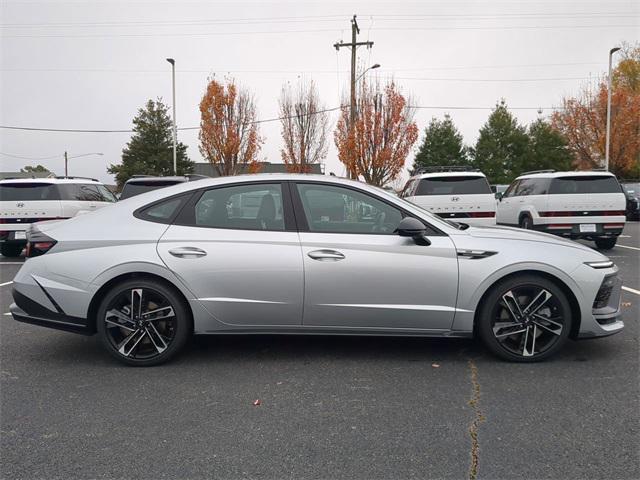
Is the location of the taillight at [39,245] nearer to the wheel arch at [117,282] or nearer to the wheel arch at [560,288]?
the wheel arch at [117,282]

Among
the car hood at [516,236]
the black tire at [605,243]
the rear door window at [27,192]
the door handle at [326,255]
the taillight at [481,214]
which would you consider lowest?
the black tire at [605,243]

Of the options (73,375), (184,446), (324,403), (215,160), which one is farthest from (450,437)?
(215,160)

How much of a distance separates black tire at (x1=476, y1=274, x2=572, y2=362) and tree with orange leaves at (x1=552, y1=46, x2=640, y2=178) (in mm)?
36227

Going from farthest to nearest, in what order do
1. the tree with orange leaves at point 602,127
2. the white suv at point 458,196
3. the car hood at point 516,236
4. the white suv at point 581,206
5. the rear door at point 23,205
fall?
the tree with orange leaves at point 602,127 → the white suv at point 581,206 → the white suv at point 458,196 → the rear door at point 23,205 → the car hood at point 516,236

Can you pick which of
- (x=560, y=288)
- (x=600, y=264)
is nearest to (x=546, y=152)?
(x=600, y=264)

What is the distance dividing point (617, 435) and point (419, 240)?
1.82 m

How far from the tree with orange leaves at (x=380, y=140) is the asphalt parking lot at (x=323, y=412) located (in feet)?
58.9

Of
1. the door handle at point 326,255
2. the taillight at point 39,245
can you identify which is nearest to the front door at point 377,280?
the door handle at point 326,255

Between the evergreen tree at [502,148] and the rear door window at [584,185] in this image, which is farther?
the evergreen tree at [502,148]

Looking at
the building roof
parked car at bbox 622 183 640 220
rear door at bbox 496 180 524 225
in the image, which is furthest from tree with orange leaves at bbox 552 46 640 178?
rear door at bbox 496 180 524 225

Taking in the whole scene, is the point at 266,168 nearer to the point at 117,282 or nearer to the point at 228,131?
the point at 228,131

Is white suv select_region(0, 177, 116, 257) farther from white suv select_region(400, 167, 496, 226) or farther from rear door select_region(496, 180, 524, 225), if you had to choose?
rear door select_region(496, 180, 524, 225)

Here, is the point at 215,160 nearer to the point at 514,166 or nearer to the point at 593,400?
the point at 593,400

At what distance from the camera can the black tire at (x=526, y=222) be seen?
37.0 ft
